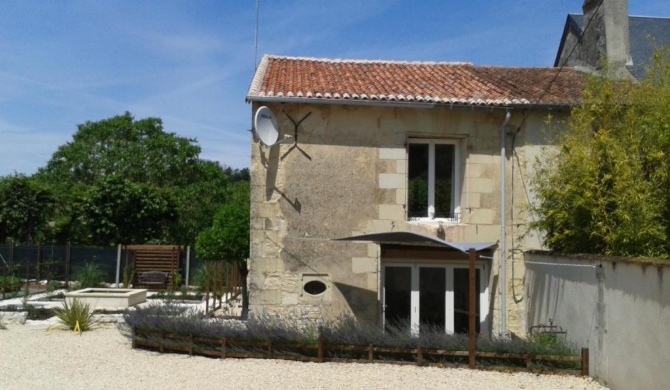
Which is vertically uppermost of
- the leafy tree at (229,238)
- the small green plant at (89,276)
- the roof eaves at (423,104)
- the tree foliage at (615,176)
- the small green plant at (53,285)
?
the roof eaves at (423,104)

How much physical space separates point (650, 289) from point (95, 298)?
1336cm

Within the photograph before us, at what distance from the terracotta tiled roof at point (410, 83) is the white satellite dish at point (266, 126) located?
0.33m

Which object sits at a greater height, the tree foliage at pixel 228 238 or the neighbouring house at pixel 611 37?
the neighbouring house at pixel 611 37

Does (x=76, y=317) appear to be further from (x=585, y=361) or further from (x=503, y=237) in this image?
(x=585, y=361)

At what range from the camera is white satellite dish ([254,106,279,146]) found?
1092 centimetres

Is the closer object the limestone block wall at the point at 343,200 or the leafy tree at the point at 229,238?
the limestone block wall at the point at 343,200

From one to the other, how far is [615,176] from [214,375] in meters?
6.00

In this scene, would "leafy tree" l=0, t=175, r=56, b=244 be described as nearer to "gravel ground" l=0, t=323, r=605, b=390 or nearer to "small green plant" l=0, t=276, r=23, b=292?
"small green plant" l=0, t=276, r=23, b=292

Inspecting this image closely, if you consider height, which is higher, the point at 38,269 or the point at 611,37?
the point at 611,37

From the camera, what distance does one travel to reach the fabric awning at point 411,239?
10039 mm

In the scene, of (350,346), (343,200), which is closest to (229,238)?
(343,200)

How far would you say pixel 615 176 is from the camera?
9281 millimetres

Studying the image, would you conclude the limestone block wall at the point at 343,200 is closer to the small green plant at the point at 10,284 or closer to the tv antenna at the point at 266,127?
the tv antenna at the point at 266,127

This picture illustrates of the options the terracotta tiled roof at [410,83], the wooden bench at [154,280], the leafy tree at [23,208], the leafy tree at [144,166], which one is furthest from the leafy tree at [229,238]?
the leafy tree at [144,166]
